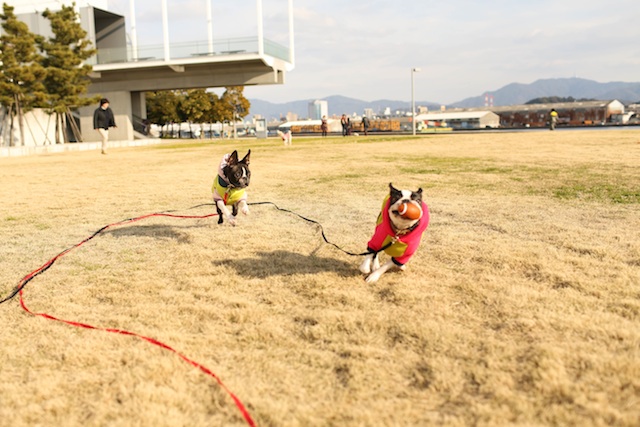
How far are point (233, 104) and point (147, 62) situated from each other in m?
25.5

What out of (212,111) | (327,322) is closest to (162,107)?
(212,111)

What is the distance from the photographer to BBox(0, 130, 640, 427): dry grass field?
2.36m

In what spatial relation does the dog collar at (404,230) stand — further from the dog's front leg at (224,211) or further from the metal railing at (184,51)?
the metal railing at (184,51)

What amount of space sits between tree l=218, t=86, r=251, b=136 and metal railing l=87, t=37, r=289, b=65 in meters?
22.8

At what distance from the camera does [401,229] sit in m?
3.86

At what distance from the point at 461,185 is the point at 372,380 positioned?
26.0ft

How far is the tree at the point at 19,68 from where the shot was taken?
85.7 feet

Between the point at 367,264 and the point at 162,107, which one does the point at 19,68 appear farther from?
the point at 162,107

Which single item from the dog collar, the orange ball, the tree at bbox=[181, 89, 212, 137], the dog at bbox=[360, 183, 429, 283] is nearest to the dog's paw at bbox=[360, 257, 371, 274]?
the dog at bbox=[360, 183, 429, 283]

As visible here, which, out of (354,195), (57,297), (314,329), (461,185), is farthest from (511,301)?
(461,185)

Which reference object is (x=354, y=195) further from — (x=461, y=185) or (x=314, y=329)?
(x=314, y=329)

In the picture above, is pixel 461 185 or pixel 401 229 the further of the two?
pixel 461 185

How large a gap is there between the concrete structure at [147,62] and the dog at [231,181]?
31479 millimetres

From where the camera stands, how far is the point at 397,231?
3906 mm
